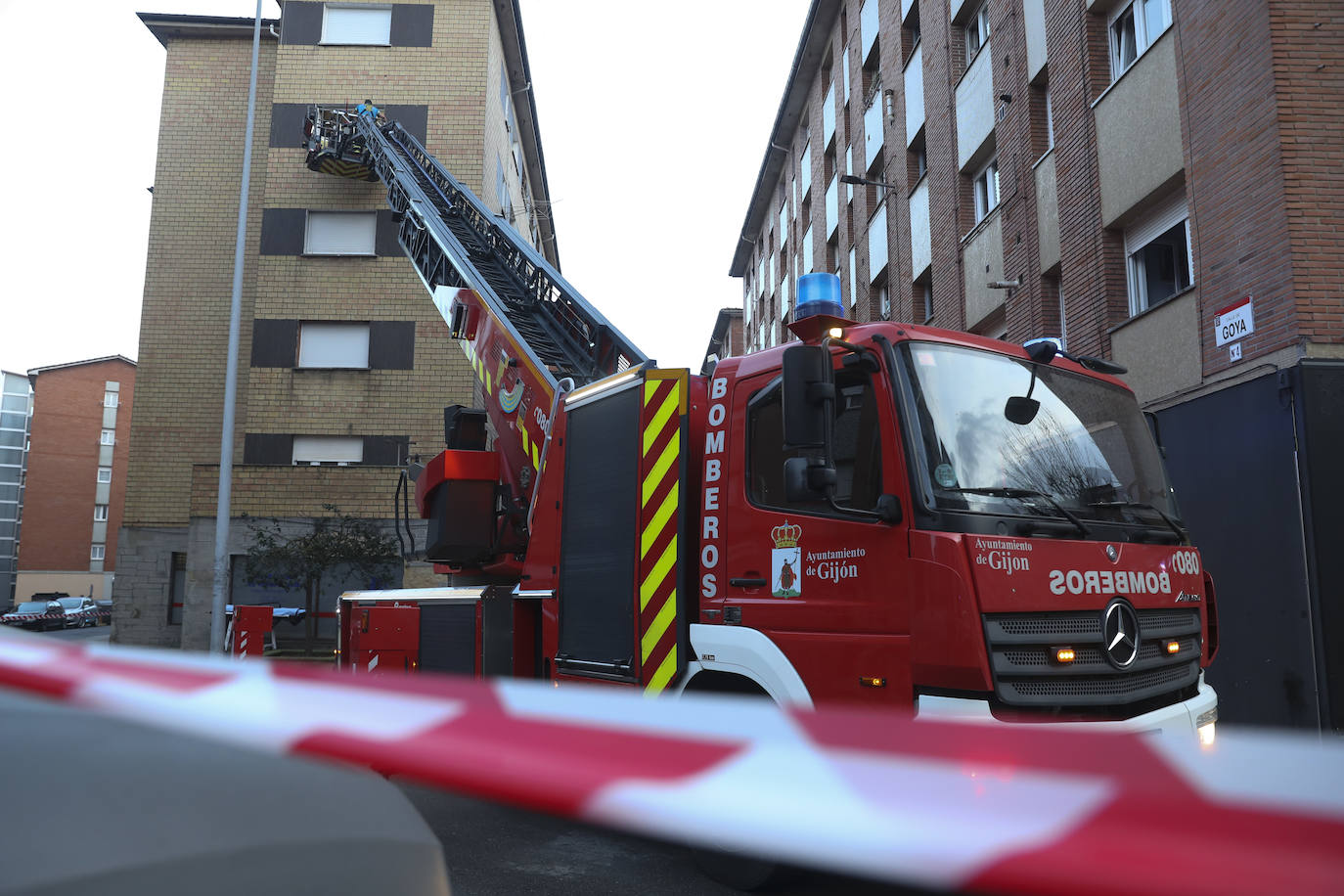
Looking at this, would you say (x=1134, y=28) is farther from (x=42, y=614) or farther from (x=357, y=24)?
(x=42, y=614)

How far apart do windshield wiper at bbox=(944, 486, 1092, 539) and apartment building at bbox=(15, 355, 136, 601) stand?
3139 inches

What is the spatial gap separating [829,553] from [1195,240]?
8219mm

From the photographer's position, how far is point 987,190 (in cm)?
1656

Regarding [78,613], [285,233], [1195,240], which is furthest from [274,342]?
[78,613]

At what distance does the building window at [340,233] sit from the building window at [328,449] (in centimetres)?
499

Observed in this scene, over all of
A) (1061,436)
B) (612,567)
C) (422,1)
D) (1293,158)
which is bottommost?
(612,567)

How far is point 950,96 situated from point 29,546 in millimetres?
77725

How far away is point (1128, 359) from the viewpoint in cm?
1171

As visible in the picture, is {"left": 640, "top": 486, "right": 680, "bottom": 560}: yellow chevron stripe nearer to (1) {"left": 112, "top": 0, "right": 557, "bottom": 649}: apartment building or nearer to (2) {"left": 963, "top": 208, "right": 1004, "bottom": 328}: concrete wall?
(2) {"left": 963, "top": 208, "right": 1004, "bottom": 328}: concrete wall

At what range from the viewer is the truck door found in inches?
157

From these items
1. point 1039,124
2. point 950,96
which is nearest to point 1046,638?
point 1039,124

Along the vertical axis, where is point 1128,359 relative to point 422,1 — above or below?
below

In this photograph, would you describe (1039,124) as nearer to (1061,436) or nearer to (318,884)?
(1061,436)

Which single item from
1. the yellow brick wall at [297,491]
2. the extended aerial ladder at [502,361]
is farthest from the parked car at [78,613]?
the extended aerial ladder at [502,361]
